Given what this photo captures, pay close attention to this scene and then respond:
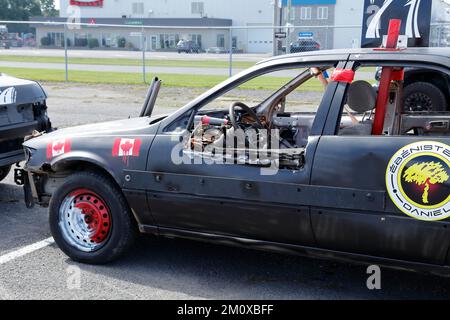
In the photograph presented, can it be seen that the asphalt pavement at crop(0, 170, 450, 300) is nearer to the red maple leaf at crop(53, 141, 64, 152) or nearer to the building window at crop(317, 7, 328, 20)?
the red maple leaf at crop(53, 141, 64, 152)

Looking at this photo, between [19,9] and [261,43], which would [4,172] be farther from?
[19,9]

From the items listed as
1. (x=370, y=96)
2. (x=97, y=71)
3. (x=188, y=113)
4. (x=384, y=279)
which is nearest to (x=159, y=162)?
(x=188, y=113)

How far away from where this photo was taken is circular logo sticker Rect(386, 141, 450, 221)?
322 cm

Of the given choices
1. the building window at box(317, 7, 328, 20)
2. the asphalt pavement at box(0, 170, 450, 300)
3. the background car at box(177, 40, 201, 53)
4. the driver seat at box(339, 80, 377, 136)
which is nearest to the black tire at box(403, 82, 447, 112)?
the driver seat at box(339, 80, 377, 136)

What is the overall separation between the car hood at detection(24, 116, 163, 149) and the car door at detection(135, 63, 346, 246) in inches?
8.5

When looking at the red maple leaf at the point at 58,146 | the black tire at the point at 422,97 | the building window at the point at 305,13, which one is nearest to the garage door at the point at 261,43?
the building window at the point at 305,13

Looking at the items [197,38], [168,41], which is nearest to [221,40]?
[197,38]

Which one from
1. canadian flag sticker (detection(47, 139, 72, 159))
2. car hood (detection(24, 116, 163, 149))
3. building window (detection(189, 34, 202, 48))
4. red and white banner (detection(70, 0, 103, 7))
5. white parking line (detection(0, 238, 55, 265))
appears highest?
red and white banner (detection(70, 0, 103, 7))

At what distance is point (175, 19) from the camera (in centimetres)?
6606

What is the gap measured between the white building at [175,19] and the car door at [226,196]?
51356 millimetres

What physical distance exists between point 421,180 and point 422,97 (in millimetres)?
4408

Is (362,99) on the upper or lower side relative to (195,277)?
upper

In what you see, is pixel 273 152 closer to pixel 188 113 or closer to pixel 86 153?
pixel 188 113

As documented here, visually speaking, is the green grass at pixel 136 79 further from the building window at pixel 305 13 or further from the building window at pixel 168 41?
the building window at pixel 305 13
